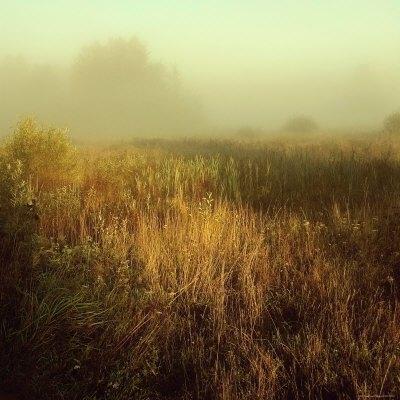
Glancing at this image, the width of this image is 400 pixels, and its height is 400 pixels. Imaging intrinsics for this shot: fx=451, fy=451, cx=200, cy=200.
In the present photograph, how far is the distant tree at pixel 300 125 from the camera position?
108 ft

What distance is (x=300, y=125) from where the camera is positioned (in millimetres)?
33375

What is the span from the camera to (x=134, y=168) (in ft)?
27.7

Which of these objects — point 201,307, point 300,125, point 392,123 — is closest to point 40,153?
point 201,307

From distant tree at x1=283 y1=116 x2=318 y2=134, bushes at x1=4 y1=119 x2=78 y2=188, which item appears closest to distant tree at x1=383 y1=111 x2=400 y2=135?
distant tree at x1=283 y1=116 x2=318 y2=134

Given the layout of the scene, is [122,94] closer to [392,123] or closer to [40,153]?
[392,123]

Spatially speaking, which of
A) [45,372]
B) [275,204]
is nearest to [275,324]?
[45,372]

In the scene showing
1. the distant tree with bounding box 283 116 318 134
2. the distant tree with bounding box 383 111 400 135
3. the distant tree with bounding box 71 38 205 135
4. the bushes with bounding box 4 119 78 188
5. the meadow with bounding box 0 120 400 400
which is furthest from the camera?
the distant tree with bounding box 71 38 205 135

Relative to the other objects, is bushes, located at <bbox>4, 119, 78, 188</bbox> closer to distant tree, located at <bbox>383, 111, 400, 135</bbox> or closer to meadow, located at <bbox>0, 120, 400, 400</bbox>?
meadow, located at <bbox>0, 120, 400, 400</bbox>

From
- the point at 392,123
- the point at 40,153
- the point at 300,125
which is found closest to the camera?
the point at 40,153

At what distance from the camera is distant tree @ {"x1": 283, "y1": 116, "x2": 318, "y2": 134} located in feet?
108

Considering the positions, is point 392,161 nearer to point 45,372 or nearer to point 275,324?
point 275,324

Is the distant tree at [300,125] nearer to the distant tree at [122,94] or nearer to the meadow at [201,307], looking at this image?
the distant tree at [122,94]

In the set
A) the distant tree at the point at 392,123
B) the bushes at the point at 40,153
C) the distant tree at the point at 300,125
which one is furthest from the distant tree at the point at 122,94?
the bushes at the point at 40,153

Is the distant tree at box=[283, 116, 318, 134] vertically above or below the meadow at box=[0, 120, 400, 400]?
above
